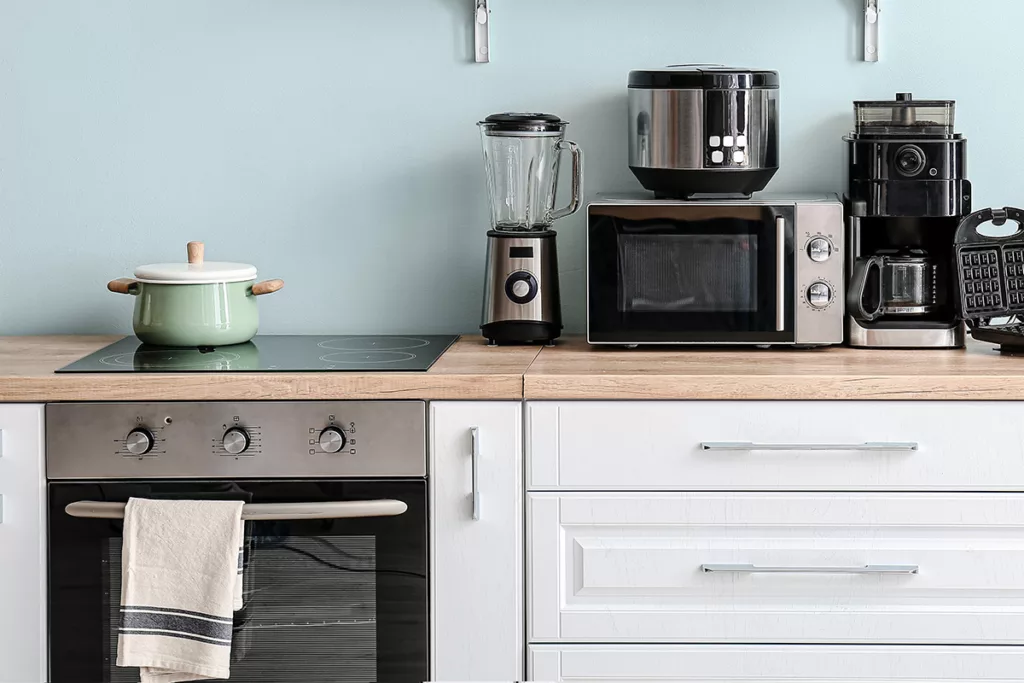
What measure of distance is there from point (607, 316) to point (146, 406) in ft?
2.68

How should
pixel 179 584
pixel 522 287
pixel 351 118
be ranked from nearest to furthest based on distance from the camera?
pixel 179 584, pixel 522 287, pixel 351 118

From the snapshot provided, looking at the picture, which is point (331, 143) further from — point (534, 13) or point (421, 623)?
point (421, 623)

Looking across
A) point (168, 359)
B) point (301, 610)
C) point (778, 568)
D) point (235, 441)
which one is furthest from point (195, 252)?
point (778, 568)

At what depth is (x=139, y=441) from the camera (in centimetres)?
190

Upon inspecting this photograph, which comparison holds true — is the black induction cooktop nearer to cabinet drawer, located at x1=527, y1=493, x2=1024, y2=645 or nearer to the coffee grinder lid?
cabinet drawer, located at x1=527, y1=493, x2=1024, y2=645

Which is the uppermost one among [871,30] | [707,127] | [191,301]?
[871,30]

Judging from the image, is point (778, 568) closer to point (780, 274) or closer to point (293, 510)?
point (780, 274)

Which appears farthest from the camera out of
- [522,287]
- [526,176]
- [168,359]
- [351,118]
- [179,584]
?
[351,118]

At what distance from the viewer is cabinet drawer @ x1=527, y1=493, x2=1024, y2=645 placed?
1.90 m

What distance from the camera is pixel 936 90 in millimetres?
2365

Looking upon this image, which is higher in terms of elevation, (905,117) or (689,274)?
(905,117)

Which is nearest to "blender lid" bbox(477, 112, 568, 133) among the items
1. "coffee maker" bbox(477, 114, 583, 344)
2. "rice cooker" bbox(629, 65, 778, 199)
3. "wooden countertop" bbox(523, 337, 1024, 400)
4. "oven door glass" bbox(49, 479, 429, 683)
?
"coffee maker" bbox(477, 114, 583, 344)

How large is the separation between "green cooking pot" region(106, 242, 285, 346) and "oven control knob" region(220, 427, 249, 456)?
329 millimetres

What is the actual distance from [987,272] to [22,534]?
1.72m
